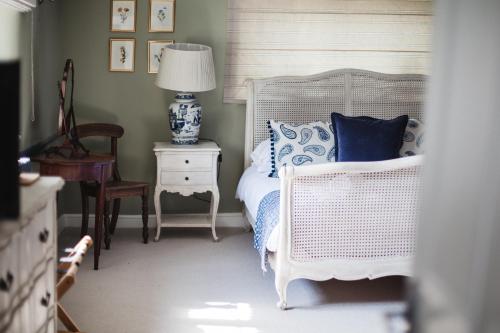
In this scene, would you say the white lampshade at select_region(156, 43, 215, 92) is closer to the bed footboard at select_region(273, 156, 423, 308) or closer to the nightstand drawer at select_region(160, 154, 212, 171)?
the nightstand drawer at select_region(160, 154, 212, 171)

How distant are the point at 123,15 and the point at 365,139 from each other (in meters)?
2.00

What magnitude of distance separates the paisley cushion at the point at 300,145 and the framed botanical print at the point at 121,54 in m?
1.21

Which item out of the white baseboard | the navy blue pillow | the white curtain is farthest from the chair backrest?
the navy blue pillow

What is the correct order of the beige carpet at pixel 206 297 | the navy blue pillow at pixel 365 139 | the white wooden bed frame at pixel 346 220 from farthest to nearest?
the navy blue pillow at pixel 365 139 → the white wooden bed frame at pixel 346 220 → the beige carpet at pixel 206 297

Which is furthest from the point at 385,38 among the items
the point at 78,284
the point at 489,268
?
the point at 489,268

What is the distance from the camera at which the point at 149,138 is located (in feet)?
16.1

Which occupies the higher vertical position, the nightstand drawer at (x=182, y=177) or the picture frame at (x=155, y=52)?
the picture frame at (x=155, y=52)

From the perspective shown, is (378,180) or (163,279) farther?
(163,279)

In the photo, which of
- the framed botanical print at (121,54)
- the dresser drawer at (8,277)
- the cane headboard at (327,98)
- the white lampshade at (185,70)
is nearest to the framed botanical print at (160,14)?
the framed botanical print at (121,54)

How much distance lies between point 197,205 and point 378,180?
200 centimetres

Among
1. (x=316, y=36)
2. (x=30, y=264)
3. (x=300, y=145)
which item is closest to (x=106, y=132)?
(x=300, y=145)

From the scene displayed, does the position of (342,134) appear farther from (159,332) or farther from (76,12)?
(76,12)

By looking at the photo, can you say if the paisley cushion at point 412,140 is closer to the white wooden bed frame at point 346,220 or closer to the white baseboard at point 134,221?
the white wooden bed frame at point 346,220

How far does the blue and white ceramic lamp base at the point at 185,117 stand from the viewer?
459 cm
